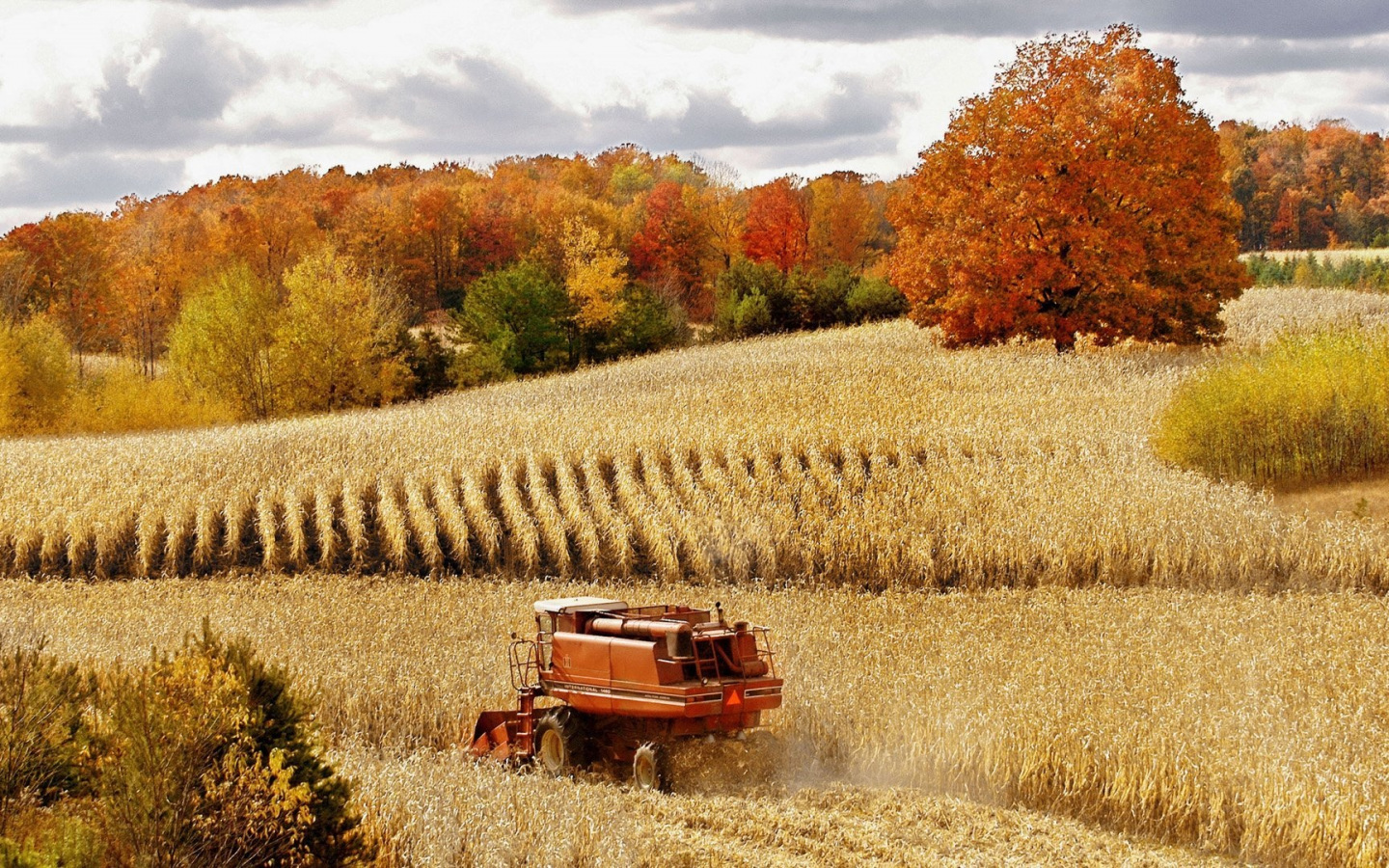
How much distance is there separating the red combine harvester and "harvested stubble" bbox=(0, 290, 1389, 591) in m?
8.52

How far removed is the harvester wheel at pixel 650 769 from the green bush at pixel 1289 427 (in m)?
14.8

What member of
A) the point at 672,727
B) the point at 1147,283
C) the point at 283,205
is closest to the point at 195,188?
the point at 283,205

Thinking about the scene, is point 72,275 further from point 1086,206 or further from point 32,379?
point 1086,206

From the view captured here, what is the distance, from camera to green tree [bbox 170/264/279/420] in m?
46.2

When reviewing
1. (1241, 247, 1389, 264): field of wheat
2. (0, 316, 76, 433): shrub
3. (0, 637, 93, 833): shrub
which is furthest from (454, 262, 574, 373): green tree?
(1241, 247, 1389, 264): field of wheat

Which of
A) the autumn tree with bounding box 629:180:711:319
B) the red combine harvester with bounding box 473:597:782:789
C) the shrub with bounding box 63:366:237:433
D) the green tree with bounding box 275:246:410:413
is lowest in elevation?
the red combine harvester with bounding box 473:597:782:789

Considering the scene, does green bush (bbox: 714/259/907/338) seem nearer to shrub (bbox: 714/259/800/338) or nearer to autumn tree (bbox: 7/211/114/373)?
shrub (bbox: 714/259/800/338)

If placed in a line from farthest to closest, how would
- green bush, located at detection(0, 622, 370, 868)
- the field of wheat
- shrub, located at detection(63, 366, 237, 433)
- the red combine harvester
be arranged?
1. the field of wheat
2. shrub, located at detection(63, 366, 237, 433)
3. the red combine harvester
4. green bush, located at detection(0, 622, 370, 868)

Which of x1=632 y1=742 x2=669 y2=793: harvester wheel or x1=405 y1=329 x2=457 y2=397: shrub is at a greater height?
x1=405 y1=329 x2=457 y2=397: shrub

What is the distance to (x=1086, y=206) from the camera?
33344mm

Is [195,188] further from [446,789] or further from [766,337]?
[446,789]

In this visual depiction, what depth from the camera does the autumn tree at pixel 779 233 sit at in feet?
266

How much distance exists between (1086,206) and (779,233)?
48706 mm

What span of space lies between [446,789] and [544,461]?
1573cm
